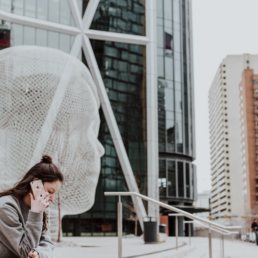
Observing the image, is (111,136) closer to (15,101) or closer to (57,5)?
(57,5)

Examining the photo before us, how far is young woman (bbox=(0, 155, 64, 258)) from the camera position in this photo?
8.60ft

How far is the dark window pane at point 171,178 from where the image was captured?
4466cm

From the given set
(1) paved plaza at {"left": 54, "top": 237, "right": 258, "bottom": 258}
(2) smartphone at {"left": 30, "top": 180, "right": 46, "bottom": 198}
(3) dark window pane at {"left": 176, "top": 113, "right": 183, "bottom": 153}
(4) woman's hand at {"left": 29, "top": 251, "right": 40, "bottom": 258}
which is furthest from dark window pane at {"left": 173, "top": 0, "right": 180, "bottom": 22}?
(4) woman's hand at {"left": 29, "top": 251, "right": 40, "bottom": 258}

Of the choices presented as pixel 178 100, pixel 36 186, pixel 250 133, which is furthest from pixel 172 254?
pixel 250 133

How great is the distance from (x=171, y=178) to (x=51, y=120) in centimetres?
3157

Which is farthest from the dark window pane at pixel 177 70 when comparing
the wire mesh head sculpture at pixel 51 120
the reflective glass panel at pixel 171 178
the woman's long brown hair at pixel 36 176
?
→ the woman's long brown hair at pixel 36 176

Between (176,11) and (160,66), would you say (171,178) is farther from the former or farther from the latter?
(176,11)

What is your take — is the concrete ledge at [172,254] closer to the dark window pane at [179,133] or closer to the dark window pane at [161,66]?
the dark window pane at [179,133]

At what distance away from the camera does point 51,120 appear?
14.6 metres

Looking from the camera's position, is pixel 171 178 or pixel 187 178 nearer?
pixel 171 178

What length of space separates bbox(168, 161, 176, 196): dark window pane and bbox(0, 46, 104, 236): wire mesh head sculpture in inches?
1174

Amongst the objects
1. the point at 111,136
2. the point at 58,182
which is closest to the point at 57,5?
the point at 111,136

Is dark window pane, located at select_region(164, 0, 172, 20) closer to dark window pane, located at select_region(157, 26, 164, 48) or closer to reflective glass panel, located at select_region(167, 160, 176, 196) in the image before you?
dark window pane, located at select_region(157, 26, 164, 48)

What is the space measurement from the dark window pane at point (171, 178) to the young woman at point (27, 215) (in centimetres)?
4233
